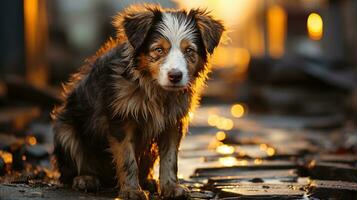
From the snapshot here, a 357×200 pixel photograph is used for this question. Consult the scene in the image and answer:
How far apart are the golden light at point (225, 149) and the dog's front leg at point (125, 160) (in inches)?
130

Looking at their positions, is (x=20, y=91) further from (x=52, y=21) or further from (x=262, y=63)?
(x=52, y=21)

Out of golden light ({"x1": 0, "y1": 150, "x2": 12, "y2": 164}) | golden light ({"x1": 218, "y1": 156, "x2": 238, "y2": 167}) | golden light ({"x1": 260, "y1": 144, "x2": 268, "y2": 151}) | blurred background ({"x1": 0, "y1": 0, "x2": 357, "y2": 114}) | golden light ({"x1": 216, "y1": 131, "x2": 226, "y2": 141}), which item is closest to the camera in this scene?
golden light ({"x1": 0, "y1": 150, "x2": 12, "y2": 164})

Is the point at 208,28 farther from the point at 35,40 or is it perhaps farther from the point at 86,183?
the point at 35,40

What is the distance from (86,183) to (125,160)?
1.58ft

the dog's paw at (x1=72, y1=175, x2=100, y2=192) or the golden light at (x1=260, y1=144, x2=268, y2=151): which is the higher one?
the golden light at (x1=260, y1=144, x2=268, y2=151)

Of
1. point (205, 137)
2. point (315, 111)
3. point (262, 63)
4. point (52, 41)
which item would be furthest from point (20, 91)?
point (52, 41)

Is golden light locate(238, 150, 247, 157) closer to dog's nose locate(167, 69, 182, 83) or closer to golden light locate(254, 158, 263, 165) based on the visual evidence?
golden light locate(254, 158, 263, 165)

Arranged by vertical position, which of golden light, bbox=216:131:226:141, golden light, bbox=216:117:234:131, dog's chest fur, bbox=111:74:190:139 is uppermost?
golden light, bbox=216:117:234:131

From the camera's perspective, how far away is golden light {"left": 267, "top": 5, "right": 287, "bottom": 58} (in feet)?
127

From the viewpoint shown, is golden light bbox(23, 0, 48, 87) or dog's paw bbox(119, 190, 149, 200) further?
golden light bbox(23, 0, 48, 87)

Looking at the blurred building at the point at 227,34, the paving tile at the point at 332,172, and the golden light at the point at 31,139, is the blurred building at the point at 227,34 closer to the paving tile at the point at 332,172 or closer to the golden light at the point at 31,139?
the paving tile at the point at 332,172

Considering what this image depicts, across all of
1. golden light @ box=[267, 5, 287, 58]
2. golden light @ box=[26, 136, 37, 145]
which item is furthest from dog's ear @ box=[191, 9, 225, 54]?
golden light @ box=[267, 5, 287, 58]

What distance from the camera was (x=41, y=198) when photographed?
5172 mm

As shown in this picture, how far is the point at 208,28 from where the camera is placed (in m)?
6.15
